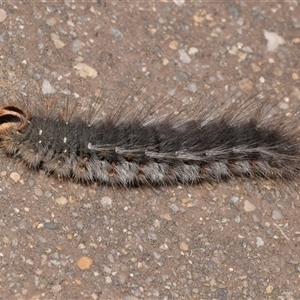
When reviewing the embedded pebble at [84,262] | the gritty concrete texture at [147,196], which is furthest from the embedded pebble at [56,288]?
the embedded pebble at [84,262]

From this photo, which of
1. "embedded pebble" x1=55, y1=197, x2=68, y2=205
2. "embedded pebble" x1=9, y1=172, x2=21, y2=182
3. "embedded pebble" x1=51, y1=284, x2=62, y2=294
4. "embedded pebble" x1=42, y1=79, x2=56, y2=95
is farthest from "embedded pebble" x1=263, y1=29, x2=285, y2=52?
"embedded pebble" x1=51, y1=284, x2=62, y2=294

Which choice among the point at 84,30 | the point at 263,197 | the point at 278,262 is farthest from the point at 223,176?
the point at 84,30

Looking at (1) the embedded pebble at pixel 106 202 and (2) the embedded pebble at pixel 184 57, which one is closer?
(1) the embedded pebble at pixel 106 202

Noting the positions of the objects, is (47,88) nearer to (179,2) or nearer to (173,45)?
(173,45)

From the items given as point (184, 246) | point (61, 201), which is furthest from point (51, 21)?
point (184, 246)

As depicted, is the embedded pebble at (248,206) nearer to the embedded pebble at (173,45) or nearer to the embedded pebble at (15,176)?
the embedded pebble at (173,45)
